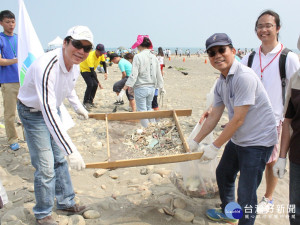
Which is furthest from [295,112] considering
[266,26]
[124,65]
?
[124,65]

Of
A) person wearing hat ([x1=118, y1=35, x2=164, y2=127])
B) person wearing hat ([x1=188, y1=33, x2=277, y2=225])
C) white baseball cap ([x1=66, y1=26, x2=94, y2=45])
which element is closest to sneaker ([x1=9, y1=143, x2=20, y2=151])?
person wearing hat ([x1=118, y1=35, x2=164, y2=127])

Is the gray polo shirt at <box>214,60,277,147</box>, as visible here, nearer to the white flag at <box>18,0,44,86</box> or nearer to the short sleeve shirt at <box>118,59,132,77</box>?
the white flag at <box>18,0,44,86</box>

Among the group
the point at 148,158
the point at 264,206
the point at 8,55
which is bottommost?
the point at 264,206

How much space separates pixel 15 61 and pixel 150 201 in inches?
131

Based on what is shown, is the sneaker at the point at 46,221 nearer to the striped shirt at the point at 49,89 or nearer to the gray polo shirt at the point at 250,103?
the striped shirt at the point at 49,89

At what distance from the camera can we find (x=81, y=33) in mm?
2492

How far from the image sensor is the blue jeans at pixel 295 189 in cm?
224

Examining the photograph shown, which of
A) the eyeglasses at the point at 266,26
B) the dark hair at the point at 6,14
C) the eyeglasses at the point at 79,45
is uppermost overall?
the dark hair at the point at 6,14

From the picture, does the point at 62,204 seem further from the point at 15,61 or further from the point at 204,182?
the point at 15,61

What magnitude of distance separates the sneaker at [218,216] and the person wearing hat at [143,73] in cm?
259

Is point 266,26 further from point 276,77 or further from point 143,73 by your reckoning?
point 143,73

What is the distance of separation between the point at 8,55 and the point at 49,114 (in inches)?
117

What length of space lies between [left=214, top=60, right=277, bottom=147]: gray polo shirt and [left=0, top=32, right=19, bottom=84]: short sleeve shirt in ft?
12.6

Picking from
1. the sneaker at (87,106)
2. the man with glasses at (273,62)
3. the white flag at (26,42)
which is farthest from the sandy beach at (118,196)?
the sneaker at (87,106)
